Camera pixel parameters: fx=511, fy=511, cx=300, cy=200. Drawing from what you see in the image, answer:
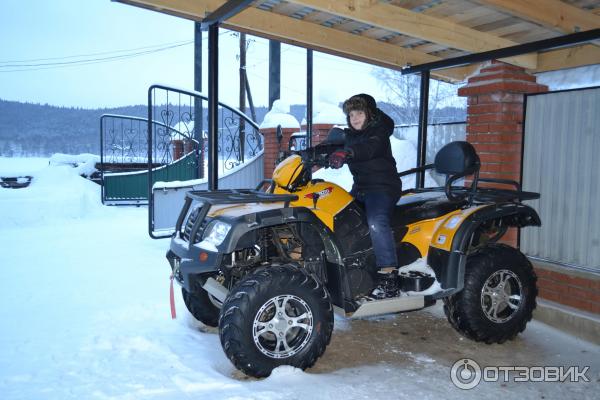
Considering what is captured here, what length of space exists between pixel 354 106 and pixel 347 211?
0.86 m

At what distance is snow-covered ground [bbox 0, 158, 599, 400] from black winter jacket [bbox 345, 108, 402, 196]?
52.0 inches

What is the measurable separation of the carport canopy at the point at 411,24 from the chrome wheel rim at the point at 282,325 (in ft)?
8.03

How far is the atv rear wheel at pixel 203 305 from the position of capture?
13.8ft

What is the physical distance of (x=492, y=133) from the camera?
5.54 meters

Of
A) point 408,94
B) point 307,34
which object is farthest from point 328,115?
point 408,94

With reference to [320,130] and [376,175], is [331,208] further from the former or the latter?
[320,130]

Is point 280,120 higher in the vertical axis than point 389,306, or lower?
higher

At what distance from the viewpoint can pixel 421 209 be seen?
13.8 ft

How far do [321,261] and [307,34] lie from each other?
2671 mm

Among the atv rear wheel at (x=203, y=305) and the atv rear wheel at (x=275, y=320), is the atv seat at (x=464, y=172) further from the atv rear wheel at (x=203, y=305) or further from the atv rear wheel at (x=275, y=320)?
the atv rear wheel at (x=203, y=305)

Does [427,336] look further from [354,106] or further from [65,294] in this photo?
[65,294]

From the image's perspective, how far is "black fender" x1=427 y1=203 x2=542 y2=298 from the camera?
155 inches

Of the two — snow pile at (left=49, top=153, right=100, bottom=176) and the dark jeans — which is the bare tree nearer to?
snow pile at (left=49, top=153, right=100, bottom=176)

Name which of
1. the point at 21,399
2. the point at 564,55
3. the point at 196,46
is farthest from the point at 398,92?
the point at 21,399
